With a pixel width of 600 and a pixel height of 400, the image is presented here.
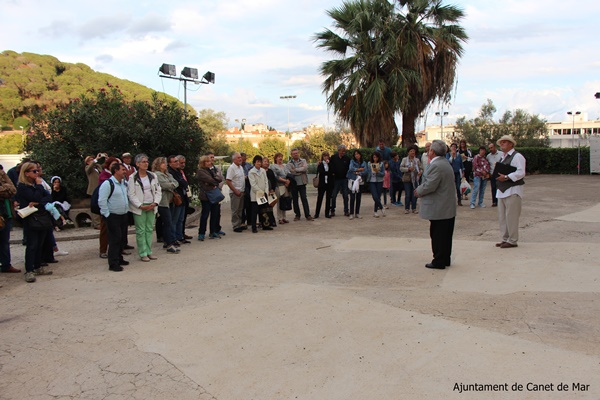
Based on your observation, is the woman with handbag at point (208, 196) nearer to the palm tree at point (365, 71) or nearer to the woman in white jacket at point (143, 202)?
the woman in white jacket at point (143, 202)

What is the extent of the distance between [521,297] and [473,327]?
119 cm

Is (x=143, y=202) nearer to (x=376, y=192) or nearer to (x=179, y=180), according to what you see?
(x=179, y=180)

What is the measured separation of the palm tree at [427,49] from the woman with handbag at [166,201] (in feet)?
43.6

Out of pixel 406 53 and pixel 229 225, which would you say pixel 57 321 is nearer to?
pixel 229 225

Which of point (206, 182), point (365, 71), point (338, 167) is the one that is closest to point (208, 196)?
point (206, 182)

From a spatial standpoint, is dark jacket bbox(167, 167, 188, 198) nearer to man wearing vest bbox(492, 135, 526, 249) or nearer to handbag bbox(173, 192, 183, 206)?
handbag bbox(173, 192, 183, 206)

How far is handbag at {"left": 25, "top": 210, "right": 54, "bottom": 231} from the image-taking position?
22.8 ft

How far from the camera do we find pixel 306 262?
293 inches

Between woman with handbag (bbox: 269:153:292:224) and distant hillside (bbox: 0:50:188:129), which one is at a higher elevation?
distant hillside (bbox: 0:50:188:129)

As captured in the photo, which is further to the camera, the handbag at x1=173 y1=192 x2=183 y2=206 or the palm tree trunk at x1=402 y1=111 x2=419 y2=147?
the palm tree trunk at x1=402 y1=111 x2=419 y2=147

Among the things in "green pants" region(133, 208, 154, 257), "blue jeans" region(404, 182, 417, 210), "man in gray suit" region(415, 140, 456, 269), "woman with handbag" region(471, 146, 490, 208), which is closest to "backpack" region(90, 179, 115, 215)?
"green pants" region(133, 208, 154, 257)

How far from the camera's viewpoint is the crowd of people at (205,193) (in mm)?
6973

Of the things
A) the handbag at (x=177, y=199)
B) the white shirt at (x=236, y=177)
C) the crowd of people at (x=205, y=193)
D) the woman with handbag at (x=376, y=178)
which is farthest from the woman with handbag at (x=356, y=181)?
the handbag at (x=177, y=199)

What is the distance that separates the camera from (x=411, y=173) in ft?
42.4
